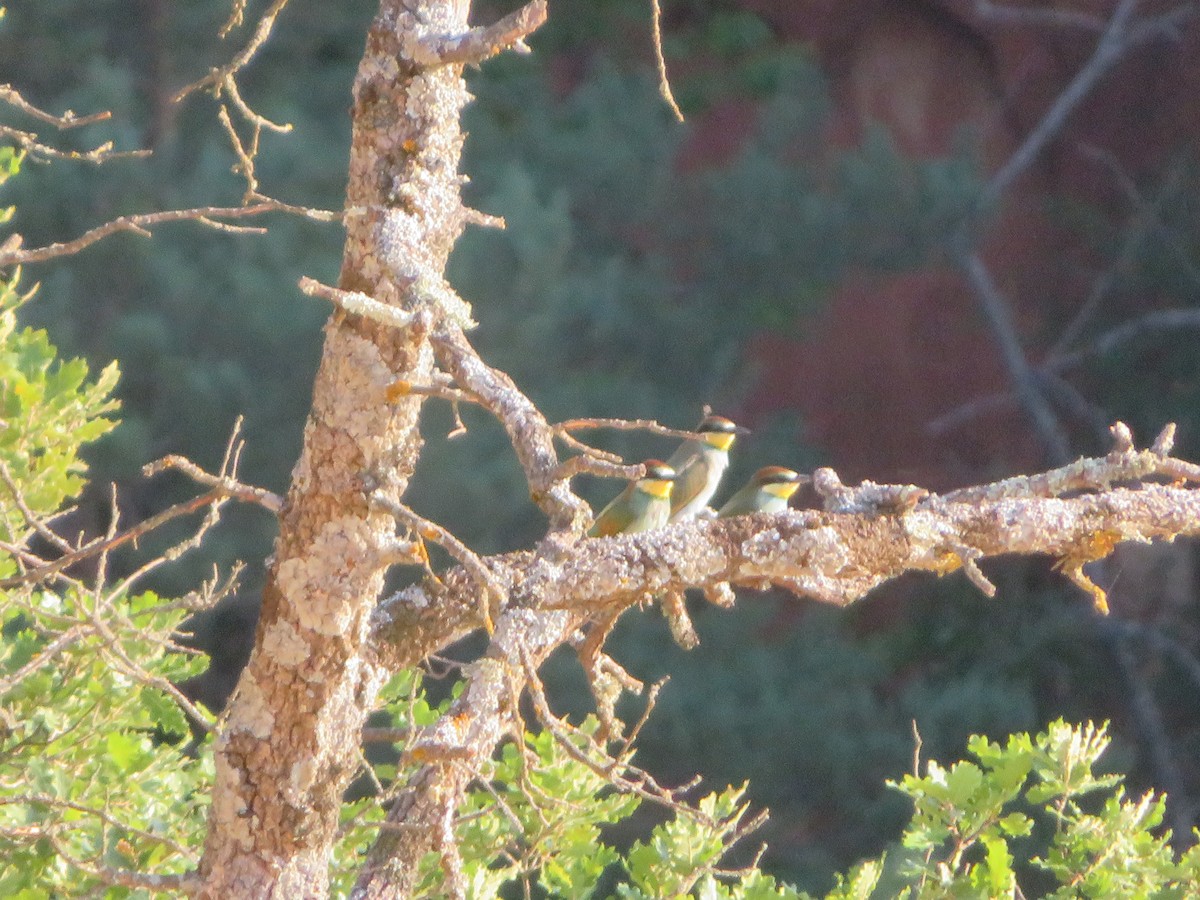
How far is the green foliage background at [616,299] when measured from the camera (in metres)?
5.02

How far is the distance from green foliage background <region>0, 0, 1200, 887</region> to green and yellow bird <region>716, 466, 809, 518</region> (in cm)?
156

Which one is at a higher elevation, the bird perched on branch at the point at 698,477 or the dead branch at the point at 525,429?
the dead branch at the point at 525,429

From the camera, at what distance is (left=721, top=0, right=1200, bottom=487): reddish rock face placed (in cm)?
670

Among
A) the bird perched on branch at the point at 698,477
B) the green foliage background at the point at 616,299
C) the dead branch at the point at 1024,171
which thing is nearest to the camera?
the bird perched on branch at the point at 698,477

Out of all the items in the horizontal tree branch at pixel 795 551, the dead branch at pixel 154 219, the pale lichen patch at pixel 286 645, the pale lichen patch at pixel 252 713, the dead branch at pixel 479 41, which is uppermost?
the dead branch at pixel 479 41

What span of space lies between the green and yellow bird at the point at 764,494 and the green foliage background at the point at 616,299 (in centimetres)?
156

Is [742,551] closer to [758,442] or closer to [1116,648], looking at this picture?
[758,442]

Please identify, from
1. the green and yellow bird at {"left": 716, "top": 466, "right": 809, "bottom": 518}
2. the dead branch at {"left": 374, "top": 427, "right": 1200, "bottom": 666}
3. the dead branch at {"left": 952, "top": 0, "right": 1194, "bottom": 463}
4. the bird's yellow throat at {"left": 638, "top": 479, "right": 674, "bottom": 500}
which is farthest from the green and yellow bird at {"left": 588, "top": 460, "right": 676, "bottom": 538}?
the dead branch at {"left": 952, "top": 0, "right": 1194, "bottom": 463}

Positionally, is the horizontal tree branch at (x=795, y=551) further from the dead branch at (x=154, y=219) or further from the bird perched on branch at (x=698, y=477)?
the bird perched on branch at (x=698, y=477)

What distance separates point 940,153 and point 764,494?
13.7 feet

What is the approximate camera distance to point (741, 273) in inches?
233

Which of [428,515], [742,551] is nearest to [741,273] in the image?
[428,515]

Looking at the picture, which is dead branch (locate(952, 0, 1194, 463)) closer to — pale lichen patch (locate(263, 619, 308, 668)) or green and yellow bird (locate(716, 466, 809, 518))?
green and yellow bird (locate(716, 466, 809, 518))

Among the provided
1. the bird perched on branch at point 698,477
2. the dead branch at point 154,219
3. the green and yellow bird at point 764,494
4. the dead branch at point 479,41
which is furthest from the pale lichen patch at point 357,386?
the bird perched on branch at point 698,477
